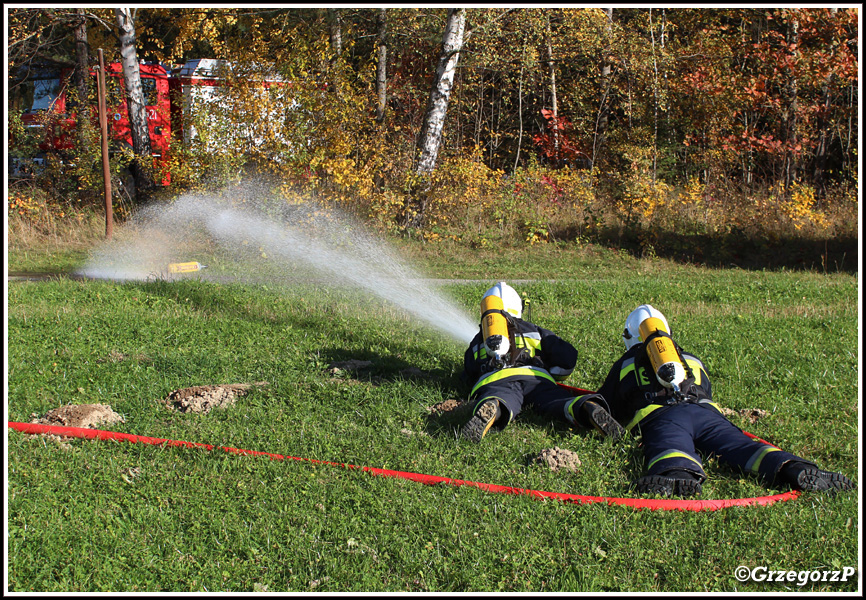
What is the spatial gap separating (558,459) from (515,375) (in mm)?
1020

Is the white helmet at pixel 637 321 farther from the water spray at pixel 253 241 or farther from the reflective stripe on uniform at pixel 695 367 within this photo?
the water spray at pixel 253 241

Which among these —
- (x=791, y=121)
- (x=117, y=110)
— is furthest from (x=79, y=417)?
(x=791, y=121)

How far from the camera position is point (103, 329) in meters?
7.51

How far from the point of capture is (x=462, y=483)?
3.99m

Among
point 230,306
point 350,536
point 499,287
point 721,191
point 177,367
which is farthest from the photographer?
point 721,191

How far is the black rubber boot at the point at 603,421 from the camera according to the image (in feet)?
15.0

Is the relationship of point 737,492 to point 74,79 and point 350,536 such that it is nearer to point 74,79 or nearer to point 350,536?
point 350,536

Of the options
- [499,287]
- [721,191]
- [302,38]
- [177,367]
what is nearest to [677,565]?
[499,287]

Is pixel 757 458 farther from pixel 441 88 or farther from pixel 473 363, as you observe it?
pixel 441 88

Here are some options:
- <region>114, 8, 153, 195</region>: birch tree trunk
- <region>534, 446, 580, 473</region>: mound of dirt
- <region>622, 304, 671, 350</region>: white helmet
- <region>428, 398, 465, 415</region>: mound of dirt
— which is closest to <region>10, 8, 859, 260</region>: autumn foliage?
<region>114, 8, 153, 195</region>: birch tree trunk

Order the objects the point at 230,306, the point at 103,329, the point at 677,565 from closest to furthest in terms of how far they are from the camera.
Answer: the point at 677,565, the point at 103,329, the point at 230,306

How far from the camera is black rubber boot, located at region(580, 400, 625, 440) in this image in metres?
4.56

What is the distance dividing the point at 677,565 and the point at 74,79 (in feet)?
67.2

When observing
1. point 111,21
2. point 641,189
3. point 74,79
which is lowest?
point 641,189
